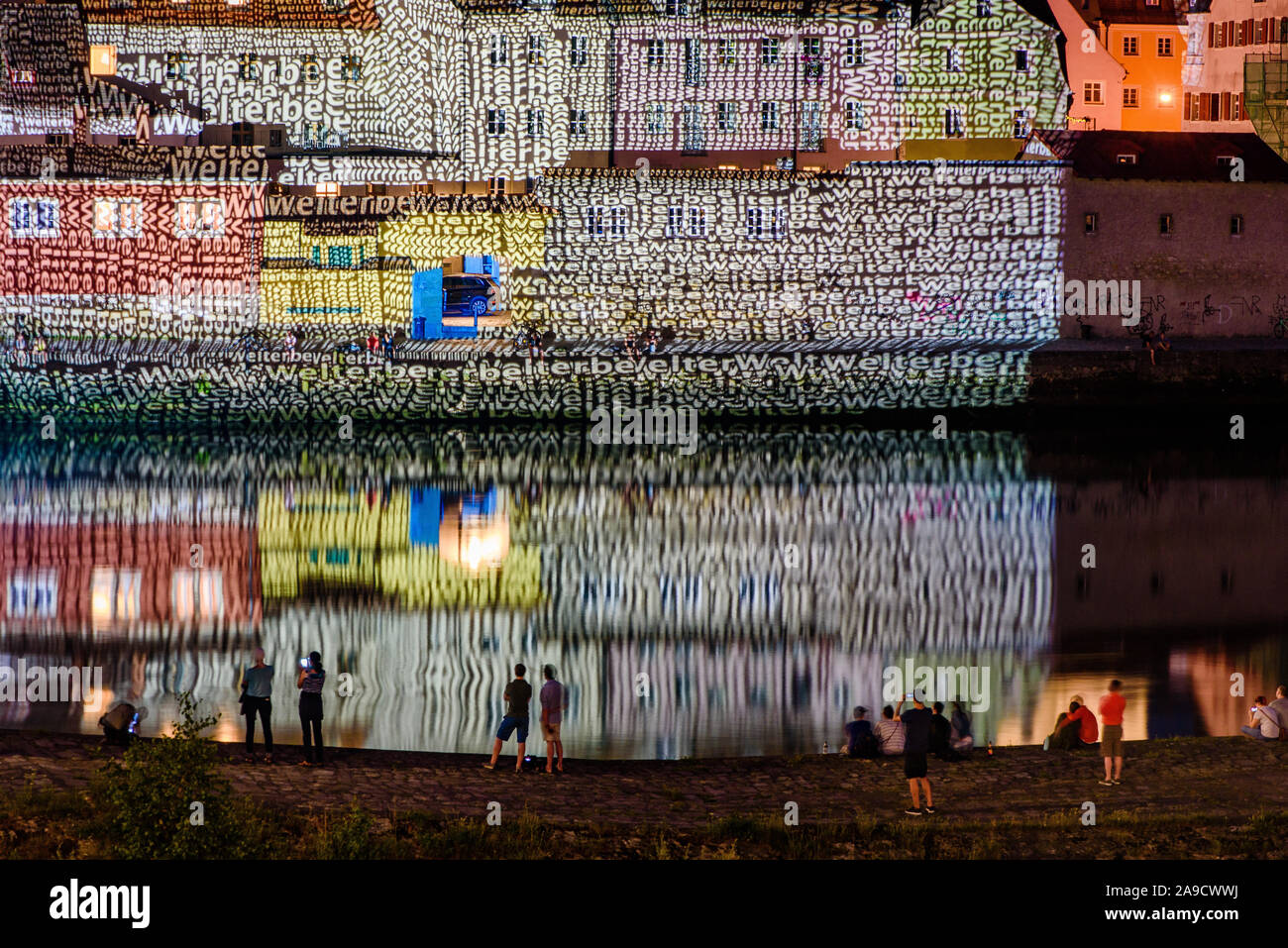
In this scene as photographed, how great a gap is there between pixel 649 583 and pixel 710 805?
13.7 m

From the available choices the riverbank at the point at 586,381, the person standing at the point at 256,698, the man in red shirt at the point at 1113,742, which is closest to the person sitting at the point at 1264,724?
the man in red shirt at the point at 1113,742

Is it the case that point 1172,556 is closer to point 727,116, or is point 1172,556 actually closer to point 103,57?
point 727,116

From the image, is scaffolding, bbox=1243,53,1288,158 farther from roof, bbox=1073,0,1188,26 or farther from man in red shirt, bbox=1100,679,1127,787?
man in red shirt, bbox=1100,679,1127,787

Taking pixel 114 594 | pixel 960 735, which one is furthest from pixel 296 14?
pixel 960 735

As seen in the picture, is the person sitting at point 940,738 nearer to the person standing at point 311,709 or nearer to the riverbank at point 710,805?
the riverbank at point 710,805

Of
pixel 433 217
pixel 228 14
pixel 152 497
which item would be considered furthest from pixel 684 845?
pixel 228 14

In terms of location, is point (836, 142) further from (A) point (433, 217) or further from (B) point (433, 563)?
(B) point (433, 563)

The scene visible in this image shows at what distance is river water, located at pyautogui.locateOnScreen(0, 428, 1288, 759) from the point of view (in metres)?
18.1

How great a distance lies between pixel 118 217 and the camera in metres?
Answer: 47.7

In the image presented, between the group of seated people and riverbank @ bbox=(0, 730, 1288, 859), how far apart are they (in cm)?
40

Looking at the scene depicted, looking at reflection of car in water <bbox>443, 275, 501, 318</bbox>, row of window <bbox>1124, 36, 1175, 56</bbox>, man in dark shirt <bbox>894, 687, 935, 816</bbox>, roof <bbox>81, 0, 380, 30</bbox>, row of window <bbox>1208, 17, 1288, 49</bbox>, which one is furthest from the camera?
row of window <bbox>1124, 36, 1175, 56</bbox>

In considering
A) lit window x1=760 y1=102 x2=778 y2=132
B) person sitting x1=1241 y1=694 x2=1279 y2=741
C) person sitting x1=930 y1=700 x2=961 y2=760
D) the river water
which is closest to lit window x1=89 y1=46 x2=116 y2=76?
the river water

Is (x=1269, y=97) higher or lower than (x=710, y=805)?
higher

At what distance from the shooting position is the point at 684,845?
10.4 metres
